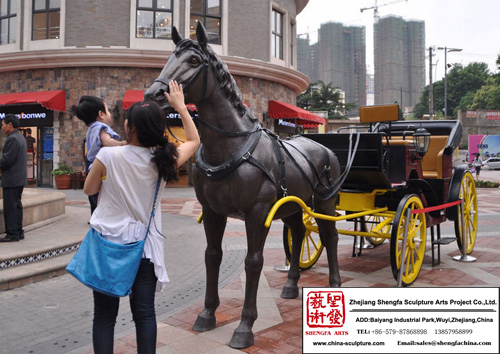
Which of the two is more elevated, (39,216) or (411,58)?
(411,58)

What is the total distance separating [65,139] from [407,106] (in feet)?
290

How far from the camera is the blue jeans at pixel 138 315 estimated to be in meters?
2.45

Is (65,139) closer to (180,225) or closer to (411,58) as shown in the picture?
(180,225)

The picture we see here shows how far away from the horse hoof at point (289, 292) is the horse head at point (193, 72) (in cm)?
234

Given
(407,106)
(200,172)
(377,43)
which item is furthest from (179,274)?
(407,106)

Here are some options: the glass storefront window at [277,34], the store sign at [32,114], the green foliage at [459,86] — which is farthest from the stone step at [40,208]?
the green foliage at [459,86]

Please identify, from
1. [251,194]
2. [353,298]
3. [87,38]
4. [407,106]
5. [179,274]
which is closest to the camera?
[353,298]

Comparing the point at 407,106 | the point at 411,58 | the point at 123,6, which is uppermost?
the point at 411,58

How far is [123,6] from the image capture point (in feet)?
55.8

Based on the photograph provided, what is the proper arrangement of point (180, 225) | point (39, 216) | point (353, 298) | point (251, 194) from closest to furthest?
point (353, 298), point (251, 194), point (39, 216), point (180, 225)

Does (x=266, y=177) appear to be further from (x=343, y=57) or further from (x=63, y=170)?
(x=343, y=57)

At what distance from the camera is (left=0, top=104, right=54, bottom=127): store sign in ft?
57.0

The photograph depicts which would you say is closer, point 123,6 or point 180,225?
point 180,225

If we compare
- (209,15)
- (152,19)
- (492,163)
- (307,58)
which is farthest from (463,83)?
(152,19)
